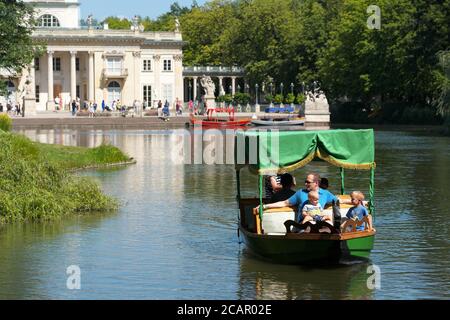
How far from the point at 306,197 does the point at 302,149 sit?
1009mm

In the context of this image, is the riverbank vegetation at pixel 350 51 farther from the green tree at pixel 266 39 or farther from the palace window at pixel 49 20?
the palace window at pixel 49 20

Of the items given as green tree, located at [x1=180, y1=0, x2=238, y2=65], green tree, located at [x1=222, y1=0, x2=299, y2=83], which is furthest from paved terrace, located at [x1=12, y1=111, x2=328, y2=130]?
green tree, located at [x1=180, y1=0, x2=238, y2=65]

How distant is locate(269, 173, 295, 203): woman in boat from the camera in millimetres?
23125

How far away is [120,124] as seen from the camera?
93.7m

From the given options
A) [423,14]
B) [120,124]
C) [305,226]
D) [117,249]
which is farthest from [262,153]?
[120,124]

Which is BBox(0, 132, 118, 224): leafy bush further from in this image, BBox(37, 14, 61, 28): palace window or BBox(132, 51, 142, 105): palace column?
BBox(37, 14, 61, 28): palace window

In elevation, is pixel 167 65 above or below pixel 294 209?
above

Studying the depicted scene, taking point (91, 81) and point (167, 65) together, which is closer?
point (91, 81)

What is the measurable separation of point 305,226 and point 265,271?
1.22 metres

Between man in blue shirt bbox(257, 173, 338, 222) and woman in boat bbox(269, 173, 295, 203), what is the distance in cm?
44

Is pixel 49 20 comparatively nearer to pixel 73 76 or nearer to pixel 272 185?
pixel 73 76

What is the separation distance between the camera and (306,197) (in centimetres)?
2202

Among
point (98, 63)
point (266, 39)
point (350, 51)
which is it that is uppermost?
point (266, 39)

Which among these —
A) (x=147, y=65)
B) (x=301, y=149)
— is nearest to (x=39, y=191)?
(x=301, y=149)
